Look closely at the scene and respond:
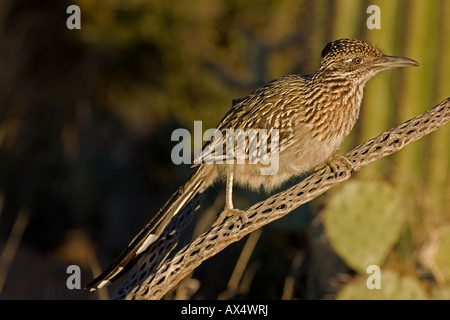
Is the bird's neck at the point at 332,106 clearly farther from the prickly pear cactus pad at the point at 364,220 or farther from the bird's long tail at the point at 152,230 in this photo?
the prickly pear cactus pad at the point at 364,220

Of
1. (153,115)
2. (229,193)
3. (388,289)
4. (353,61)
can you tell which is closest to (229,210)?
(229,193)

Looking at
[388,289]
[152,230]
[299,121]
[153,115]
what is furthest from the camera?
[153,115]


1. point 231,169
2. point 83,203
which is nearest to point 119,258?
point 231,169

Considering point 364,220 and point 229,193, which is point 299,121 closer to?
point 229,193

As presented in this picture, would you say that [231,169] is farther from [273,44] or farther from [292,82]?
[273,44]

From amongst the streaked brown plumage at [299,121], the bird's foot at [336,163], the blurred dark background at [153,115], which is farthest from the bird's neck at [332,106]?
the blurred dark background at [153,115]

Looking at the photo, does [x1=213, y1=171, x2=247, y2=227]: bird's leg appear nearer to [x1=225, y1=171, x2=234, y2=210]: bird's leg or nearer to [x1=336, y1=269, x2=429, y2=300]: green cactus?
[x1=225, y1=171, x2=234, y2=210]: bird's leg

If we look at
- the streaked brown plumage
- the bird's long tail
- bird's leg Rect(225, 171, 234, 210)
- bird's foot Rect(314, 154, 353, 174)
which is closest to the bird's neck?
the streaked brown plumage
